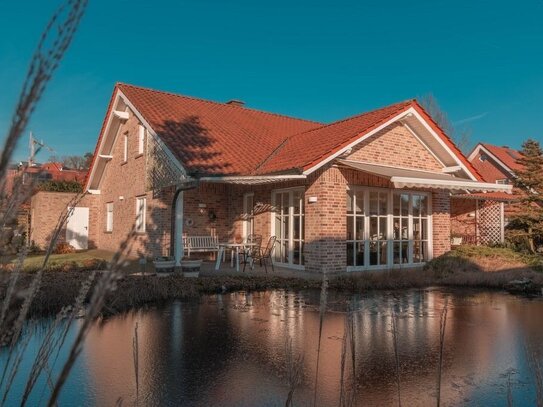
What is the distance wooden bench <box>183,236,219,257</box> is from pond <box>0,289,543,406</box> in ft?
17.9

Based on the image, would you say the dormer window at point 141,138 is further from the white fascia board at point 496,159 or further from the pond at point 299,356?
the white fascia board at point 496,159

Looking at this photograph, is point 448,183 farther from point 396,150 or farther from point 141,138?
point 141,138

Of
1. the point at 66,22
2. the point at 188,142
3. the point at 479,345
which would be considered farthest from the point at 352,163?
the point at 66,22

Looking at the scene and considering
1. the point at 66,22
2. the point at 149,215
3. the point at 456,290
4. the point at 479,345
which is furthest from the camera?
the point at 149,215

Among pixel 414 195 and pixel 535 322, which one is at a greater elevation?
pixel 414 195

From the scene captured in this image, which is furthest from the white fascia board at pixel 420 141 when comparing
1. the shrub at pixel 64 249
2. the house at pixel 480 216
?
the shrub at pixel 64 249

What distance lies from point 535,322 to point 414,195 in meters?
8.82

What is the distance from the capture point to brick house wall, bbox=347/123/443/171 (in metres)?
15.1

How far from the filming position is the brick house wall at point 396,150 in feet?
49.6

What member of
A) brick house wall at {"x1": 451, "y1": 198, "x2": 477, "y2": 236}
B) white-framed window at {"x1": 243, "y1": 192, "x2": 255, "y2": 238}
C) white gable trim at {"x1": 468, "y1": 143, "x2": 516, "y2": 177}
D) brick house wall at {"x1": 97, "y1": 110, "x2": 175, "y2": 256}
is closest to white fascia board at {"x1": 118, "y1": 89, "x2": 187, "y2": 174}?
brick house wall at {"x1": 97, "y1": 110, "x2": 175, "y2": 256}

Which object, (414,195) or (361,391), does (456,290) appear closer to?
(414,195)

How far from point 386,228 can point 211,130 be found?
26.4 feet

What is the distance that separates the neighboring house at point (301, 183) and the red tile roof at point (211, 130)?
2.8 inches

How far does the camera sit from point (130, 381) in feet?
16.1
